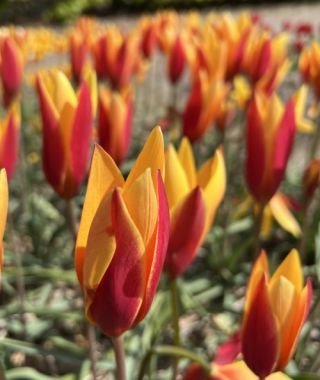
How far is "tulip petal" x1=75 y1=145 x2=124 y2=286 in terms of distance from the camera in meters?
0.67

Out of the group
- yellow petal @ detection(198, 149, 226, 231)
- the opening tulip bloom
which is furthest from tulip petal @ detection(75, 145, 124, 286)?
yellow petal @ detection(198, 149, 226, 231)

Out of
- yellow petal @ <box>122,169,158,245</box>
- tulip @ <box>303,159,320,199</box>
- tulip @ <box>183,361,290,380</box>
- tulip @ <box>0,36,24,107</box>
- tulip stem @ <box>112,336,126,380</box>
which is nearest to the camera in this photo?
yellow petal @ <box>122,169,158,245</box>

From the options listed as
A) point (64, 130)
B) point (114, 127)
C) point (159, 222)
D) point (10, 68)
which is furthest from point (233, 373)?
point (10, 68)

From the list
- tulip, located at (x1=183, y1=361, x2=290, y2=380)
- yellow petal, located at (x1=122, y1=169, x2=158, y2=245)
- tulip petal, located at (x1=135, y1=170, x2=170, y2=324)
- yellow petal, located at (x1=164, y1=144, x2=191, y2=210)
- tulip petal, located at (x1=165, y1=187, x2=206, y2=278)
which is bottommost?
tulip, located at (x1=183, y1=361, x2=290, y2=380)

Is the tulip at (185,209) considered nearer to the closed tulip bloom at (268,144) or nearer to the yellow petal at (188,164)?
the yellow petal at (188,164)

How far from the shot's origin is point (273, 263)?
213 cm

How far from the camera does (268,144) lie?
1.17 meters

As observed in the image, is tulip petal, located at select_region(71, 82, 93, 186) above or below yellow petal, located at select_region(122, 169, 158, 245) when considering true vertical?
below

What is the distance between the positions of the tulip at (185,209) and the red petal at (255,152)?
0.50ft

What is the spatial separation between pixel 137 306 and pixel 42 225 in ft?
5.76

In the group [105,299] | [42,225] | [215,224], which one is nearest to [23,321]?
[42,225]

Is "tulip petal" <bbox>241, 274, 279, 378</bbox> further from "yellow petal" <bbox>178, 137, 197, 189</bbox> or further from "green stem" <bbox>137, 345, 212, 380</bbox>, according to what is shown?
"yellow petal" <bbox>178, 137, 197, 189</bbox>

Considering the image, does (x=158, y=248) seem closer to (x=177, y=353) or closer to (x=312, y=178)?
(x=177, y=353)

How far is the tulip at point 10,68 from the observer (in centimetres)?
168
